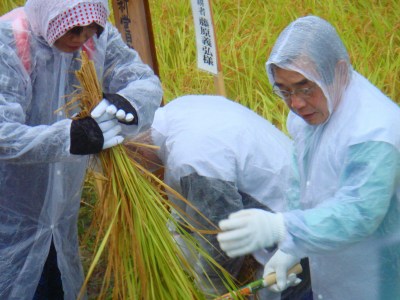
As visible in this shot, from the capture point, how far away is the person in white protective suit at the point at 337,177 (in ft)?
6.17

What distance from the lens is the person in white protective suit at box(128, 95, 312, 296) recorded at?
2.50m

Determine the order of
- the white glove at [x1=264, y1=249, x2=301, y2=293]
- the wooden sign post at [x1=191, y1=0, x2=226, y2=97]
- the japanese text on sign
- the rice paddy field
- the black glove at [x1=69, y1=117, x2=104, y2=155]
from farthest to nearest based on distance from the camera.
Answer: the rice paddy field, the japanese text on sign, the wooden sign post at [x1=191, y1=0, x2=226, y2=97], the white glove at [x1=264, y1=249, x2=301, y2=293], the black glove at [x1=69, y1=117, x2=104, y2=155]

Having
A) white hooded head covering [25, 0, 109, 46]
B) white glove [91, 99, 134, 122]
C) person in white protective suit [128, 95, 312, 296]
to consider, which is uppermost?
white hooded head covering [25, 0, 109, 46]

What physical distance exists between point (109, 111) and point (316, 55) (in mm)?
642

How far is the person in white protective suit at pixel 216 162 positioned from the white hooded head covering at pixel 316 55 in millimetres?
555

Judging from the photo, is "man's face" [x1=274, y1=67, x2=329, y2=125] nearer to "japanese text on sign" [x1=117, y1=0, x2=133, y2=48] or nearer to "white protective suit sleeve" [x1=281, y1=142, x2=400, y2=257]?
"white protective suit sleeve" [x1=281, y1=142, x2=400, y2=257]

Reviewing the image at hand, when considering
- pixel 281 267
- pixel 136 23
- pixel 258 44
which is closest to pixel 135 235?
pixel 281 267

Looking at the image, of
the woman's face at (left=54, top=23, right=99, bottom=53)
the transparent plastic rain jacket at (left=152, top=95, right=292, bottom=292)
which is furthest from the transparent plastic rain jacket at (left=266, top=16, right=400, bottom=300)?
the woman's face at (left=54, top=23, right=99, bottom=53)

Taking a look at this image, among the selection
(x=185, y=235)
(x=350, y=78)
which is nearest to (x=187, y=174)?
(x=185, y=235)

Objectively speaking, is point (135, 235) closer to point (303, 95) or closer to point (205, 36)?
point (303, 95)

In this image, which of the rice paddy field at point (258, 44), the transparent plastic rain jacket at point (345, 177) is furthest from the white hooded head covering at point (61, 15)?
the rice paddy field at point (258, 44)

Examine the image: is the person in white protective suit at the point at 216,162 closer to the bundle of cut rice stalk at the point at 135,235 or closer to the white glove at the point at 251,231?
the bundle of cut rice stalk at the point at 135,235

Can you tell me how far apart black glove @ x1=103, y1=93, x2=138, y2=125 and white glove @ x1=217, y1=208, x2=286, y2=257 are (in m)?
0.52

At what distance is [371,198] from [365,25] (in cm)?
258
